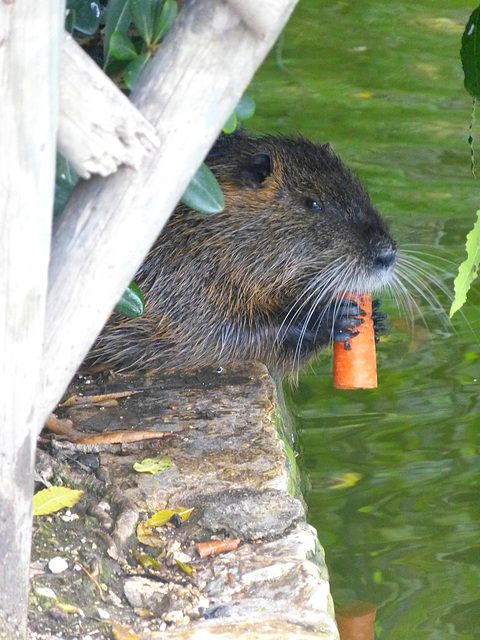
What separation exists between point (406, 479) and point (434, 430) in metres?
0.34

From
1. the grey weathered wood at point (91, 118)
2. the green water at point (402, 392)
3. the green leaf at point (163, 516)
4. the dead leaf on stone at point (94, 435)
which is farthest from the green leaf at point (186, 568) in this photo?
the grey weathered wood at point (91, 118)

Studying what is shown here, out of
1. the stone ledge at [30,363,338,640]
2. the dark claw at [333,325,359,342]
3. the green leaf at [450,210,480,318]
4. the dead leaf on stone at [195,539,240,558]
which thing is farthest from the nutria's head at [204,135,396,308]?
the green leaf at [450,210,480,318]

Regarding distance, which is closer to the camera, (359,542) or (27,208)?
(27,208)

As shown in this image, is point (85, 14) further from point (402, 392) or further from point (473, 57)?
point (402, 392)

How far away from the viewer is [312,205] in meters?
3.53

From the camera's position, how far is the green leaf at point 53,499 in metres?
2.48

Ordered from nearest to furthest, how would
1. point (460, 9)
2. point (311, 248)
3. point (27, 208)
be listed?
point (27, 208), point (311, 248), point (460, 9)

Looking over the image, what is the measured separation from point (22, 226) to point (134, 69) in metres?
0.50

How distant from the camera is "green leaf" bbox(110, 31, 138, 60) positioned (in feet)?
6.46

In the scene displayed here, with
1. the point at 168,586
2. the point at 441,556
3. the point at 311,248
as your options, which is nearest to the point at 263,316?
the point at 311,248

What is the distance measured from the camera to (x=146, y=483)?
2707 millimetres

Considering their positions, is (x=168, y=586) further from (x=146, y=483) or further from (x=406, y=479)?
(x=406, y=479)

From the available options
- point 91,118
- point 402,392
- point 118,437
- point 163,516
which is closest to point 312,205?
Answer: point 402,392

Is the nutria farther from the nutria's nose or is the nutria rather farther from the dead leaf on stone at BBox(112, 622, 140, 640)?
the dead leaf on stone at BBox(112, 622, 140, 640)
